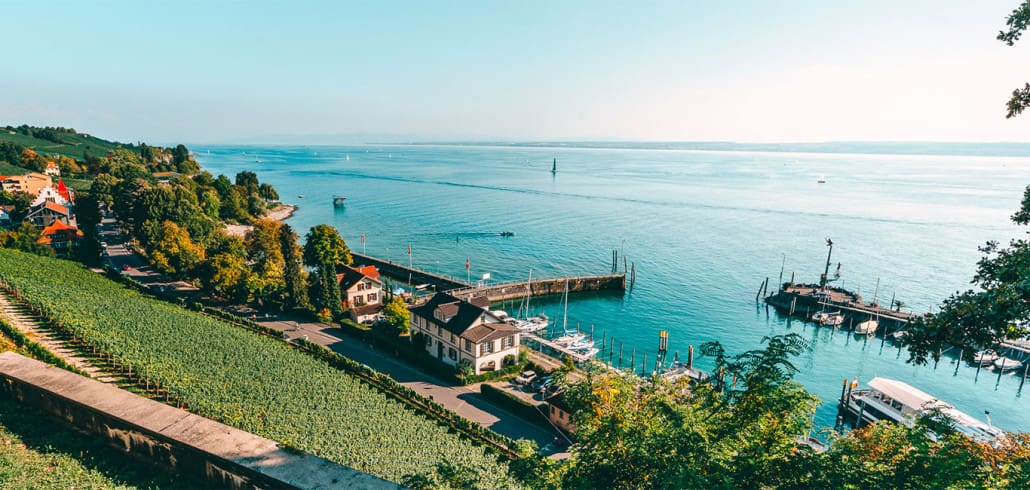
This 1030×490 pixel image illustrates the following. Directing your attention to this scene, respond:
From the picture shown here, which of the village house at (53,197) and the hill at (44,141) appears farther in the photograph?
the hill at (44,141)

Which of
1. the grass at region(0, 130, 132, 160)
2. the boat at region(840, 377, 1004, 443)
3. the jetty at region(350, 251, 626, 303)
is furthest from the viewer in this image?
the grass at region(0, 130, 132, 160)

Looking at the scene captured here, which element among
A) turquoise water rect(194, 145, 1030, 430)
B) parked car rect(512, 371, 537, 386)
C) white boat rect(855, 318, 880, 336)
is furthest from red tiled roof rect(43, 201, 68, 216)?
white boat rect(855, 318, 880, 336)

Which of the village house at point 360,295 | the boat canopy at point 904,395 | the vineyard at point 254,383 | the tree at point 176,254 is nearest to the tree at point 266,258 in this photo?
the tree at point 176,254

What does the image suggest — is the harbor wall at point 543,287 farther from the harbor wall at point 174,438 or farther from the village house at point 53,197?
the village house at point 53,197

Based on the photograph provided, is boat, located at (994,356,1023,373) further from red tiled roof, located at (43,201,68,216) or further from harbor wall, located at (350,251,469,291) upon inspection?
red tiled roof, located at (43,201,68,216)

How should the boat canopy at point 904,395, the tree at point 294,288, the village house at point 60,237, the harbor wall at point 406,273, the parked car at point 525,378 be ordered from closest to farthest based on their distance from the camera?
the boat canopy at point 904,395
the parked car at point 525,378
the tree at point 294,288
the village house at point 60,237
the harbor wall at point 406,273

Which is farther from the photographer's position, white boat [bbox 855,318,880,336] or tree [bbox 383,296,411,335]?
white boat [bbox 855,318,880,336]

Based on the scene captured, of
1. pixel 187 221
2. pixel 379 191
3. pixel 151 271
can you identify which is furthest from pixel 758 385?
pixel 379 191
